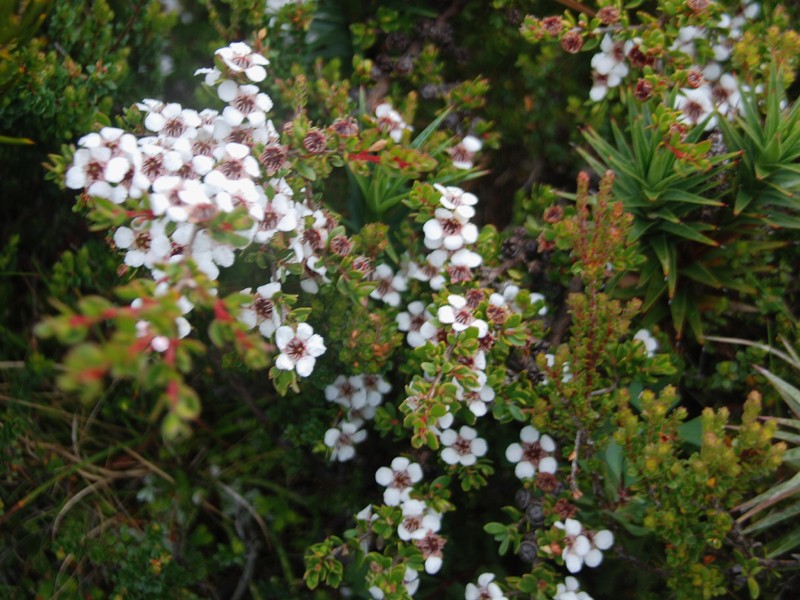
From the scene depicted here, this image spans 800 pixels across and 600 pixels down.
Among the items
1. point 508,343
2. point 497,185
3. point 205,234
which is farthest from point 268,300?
point 497,185

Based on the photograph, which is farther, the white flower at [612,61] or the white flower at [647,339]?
the white flower at [612,61]

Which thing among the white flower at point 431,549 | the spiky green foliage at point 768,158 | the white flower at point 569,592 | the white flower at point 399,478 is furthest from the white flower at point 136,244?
the spiky green foliage at point 768,158

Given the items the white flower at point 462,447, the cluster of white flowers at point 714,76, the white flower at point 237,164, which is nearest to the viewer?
the white flower at point 237,164

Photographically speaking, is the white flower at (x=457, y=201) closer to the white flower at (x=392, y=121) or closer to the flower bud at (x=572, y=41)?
the white flower at (x=392, y=121)

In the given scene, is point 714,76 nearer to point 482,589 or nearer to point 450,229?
point 450,229

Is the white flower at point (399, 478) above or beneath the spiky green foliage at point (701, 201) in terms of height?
beneath

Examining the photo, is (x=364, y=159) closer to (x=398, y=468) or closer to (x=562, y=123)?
(x=398, y=468)

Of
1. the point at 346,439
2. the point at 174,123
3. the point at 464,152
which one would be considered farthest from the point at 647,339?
the point at 174,123
